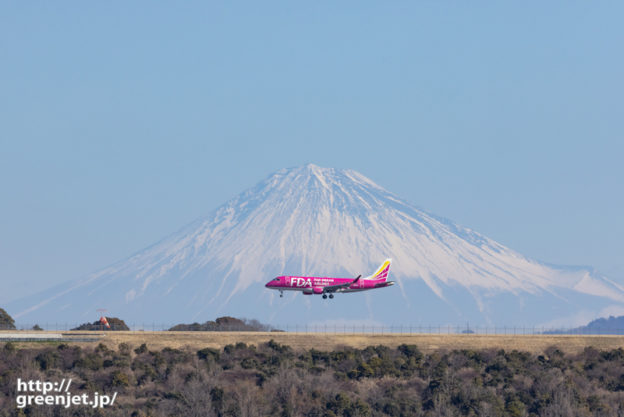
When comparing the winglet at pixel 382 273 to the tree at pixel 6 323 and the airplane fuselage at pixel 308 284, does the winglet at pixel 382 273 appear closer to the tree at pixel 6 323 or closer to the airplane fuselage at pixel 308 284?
the airplane fuselage at pixel 308 284

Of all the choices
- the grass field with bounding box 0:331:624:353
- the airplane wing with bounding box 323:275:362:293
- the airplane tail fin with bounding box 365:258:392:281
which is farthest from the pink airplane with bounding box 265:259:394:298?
the grass field with bounding box 0:331:624:353

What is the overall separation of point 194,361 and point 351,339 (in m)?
20.1

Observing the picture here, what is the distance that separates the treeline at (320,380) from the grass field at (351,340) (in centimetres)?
255

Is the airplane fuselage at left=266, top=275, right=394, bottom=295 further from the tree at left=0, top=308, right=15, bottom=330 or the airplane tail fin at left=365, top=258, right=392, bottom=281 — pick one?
the tree at left=0, top=308, right=15, bottom=330

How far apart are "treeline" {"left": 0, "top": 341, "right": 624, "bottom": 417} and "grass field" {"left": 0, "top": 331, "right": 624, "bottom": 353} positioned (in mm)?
2547

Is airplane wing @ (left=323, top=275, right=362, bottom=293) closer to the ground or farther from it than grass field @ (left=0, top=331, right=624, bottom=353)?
farther from it

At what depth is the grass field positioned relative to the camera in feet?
410

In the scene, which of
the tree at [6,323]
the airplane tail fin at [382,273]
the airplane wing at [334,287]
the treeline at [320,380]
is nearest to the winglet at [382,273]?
the airplane tail fin at [382,273]

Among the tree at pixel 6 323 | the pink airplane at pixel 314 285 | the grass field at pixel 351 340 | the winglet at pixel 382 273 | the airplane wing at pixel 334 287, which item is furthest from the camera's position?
the winglet at pixel 382 273

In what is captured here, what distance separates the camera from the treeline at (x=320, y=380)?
10669 cm

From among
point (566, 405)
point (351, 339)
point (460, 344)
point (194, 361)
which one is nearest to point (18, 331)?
point (194, 361)

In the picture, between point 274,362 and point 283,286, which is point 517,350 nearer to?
point 274,362

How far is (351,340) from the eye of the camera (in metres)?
129

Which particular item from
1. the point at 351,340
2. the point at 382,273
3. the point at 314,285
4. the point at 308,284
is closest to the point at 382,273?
the point at 382,273
